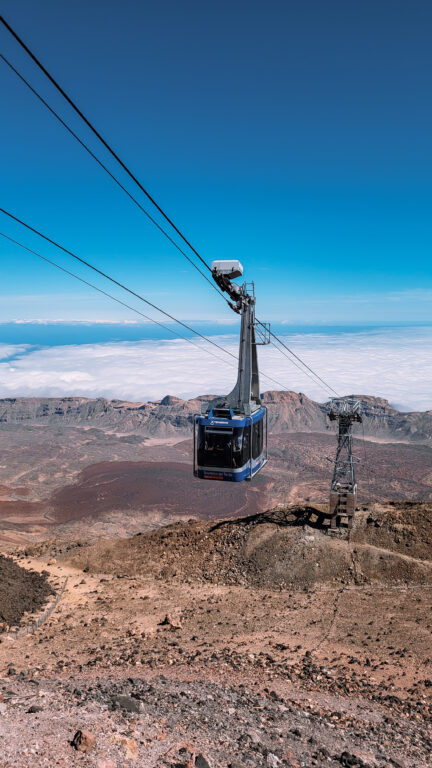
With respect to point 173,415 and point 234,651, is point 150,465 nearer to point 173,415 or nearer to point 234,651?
point 173,415

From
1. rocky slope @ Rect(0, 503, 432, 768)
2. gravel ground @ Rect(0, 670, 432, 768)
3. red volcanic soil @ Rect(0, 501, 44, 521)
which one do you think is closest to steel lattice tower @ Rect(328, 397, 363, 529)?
rocky slope @ Rect(0, 503, 432, 768)

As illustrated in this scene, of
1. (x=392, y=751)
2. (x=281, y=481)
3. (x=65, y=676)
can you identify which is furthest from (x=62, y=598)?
(x=281, y=481)

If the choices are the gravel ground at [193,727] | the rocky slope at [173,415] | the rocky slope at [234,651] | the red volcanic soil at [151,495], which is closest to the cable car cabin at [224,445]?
the rocky slope at [234,651]

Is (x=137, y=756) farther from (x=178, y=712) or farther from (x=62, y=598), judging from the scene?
Result: (x=62, y=598)

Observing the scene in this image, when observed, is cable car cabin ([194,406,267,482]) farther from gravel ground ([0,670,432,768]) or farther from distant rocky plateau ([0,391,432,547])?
distant rocky plateau ([0,391,432,547])

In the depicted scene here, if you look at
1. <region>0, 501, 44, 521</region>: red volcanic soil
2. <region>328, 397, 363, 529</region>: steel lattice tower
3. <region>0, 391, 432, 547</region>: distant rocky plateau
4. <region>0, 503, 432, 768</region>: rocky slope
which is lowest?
<region>0, 501, 44, 521</region>: red volcanic soil
